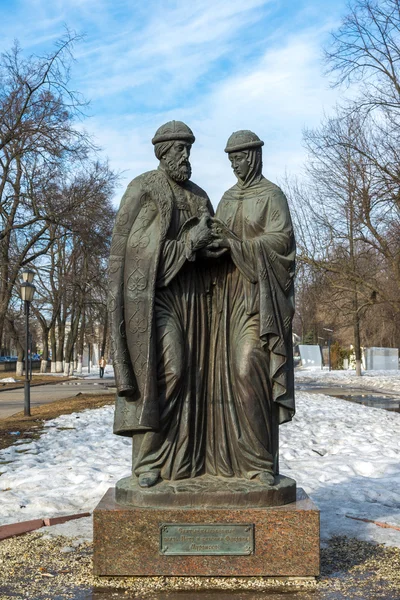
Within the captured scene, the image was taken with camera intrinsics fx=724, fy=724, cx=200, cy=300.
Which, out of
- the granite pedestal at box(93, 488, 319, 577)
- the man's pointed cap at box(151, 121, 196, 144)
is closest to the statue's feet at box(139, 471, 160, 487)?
the granite pedestal at box(93, 488, 319, 577)

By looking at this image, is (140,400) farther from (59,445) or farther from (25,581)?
(59,445)

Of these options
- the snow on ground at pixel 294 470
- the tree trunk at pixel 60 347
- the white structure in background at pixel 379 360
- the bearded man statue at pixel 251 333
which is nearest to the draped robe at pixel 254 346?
the bearded man statue at pixel 251 333

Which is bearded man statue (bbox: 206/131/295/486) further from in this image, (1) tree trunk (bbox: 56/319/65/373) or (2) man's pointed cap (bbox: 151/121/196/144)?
(1) tree trunk (bbox: 56/319/65/373)

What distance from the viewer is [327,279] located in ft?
94.0

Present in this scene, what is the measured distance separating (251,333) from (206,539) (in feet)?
4.18

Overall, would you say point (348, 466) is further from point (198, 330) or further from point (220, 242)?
point (220, 242)

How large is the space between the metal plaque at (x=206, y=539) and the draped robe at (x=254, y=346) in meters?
0.37

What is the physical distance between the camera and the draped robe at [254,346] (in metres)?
4.52

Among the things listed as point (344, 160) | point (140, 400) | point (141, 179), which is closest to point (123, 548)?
point (140, 400)

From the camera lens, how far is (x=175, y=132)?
4777 millimetres

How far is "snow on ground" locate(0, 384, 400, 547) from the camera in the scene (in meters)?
6.11

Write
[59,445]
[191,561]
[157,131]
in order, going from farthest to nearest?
[59,445] → [157,131] → [191,561]

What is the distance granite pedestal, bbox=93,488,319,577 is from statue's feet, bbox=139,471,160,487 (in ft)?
0.58

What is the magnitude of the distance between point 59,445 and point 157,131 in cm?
647
